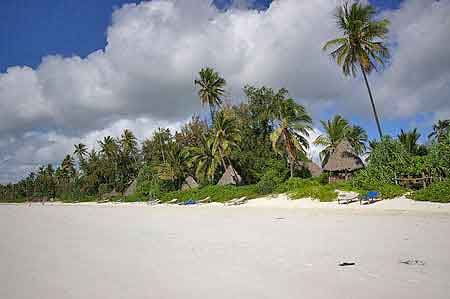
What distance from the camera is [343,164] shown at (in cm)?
2341

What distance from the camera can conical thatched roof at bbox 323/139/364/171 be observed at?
23.2m

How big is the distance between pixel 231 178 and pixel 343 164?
1076cm

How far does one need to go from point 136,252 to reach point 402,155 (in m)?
14.2

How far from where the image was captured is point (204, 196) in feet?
88.2

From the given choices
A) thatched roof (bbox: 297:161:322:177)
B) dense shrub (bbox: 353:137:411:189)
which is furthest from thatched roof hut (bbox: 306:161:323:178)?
dense shrub (bbox: 353:137:411:189)

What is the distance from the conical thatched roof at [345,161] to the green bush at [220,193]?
6177mm

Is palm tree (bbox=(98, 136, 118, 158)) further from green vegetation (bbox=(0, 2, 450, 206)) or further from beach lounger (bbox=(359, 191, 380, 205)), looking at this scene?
beach lounger (bbox=(359, 191, 380, 205))

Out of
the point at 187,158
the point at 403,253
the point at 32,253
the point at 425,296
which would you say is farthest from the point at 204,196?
the point at 425,296

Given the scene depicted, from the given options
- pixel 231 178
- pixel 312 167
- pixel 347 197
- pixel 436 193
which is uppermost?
pixel 312 167

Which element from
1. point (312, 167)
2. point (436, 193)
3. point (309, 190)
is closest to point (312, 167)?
point (312, 167)

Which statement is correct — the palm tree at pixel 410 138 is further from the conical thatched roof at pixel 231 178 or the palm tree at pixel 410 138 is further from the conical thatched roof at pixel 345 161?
the conical thatched roof at pixel 231 178

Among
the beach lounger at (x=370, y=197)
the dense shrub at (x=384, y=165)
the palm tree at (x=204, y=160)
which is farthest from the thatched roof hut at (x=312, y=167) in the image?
the beach lounger at (x=370, y=197)

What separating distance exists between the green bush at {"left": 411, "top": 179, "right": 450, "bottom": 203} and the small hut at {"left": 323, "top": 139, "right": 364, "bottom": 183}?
1018 cm

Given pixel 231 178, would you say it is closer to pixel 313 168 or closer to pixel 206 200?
pixel 206 200
